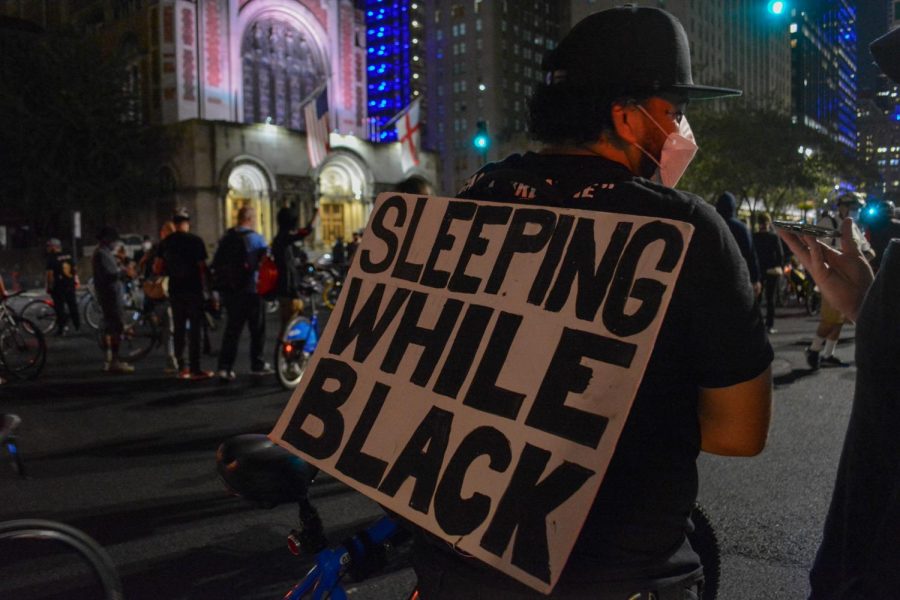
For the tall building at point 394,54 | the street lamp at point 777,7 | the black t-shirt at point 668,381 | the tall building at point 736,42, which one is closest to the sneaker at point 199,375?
the black t-shirt at point 668,381

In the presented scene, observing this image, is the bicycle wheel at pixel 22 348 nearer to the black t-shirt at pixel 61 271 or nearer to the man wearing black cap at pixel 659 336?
the black t-shirt at pixel 61 271

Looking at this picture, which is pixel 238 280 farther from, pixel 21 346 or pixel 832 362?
pixel 832 362

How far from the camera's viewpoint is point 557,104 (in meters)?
1.52

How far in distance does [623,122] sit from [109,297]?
9830 mm

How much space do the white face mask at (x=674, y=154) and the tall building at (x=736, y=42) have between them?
88711 mm

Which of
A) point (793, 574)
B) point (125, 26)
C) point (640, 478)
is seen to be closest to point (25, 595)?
point (640, 478)

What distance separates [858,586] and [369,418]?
0.93m

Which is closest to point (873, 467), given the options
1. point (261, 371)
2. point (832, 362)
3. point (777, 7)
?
point (261, 371)

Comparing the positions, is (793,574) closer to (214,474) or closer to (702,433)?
(702,433)

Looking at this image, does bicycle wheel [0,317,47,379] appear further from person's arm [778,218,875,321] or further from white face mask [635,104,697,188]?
person's arm [778,218,875,321]

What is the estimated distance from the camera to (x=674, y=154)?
5.36 feet

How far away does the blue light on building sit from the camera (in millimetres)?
113375

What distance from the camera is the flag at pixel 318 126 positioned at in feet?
90.1

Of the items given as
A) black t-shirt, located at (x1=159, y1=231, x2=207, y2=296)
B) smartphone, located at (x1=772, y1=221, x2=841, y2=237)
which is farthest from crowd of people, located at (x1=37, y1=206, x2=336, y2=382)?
smartphone, located at (x1=772, y1=221, x2=841, y2=237)
